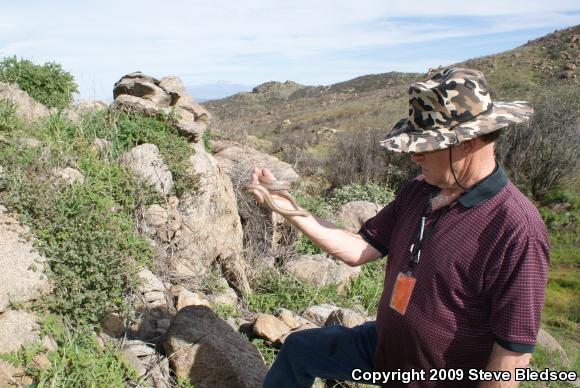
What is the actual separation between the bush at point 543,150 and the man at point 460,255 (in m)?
10.9

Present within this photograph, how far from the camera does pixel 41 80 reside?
6.61 m

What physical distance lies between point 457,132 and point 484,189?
26 centimetres

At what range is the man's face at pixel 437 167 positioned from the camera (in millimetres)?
2162

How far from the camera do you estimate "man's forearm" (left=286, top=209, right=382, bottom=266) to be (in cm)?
273

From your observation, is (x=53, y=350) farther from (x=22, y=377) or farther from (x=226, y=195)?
(x=226, y=195)

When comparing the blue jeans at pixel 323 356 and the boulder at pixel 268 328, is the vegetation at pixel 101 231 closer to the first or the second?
the boulder at pixel 268 328

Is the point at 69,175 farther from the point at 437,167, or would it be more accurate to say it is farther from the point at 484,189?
the point at 484,189

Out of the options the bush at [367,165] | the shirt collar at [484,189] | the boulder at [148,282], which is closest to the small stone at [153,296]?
the boulder at [148,282]

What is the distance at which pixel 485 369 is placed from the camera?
204 cm

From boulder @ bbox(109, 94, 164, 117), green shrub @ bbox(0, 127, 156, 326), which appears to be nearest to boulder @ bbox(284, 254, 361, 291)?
green shrub @ bbox(0, 127, 156, 326)

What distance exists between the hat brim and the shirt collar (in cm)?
20

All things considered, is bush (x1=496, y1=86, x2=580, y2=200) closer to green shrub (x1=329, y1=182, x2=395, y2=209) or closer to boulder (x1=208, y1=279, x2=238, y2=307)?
green shrub (x1=329, y1=182, x2=395, y2=209)

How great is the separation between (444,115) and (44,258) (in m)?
2.76

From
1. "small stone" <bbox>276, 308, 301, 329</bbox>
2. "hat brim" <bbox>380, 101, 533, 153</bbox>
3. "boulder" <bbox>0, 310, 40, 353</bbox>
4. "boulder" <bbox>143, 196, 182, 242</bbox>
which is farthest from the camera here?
"boulder" <bbox>143, 196, 182, 242</bbox>
